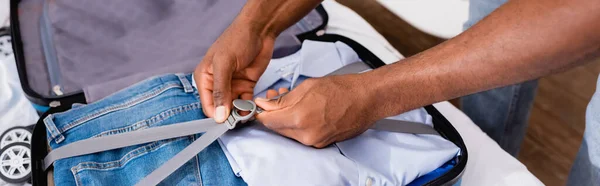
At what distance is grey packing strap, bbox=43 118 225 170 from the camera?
0.64 meters

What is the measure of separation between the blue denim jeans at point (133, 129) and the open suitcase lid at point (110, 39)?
132 mm

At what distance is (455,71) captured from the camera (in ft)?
1.83

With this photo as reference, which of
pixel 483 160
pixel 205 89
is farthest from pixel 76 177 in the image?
pixel 483 160

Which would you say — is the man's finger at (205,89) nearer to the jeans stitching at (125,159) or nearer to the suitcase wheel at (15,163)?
the jeans stitching at (125,159)

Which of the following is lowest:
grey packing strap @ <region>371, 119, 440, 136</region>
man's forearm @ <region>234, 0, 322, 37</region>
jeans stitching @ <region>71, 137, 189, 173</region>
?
grey packing strap @ <region>371, 119, 440, 136</region>

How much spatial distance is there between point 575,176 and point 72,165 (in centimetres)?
68

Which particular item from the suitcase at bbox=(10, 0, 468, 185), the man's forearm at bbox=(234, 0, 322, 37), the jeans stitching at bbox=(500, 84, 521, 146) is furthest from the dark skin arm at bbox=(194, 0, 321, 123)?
the jeans stitching at bbox=(500, 84, 521, 146)

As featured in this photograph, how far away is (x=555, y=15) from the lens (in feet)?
1.61

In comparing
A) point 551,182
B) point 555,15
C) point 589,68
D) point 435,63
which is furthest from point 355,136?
point 589,68

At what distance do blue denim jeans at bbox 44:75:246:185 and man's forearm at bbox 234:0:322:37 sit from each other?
12 cm

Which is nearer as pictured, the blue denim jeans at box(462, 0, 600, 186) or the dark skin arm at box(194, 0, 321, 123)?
the dark skin arm at box(194, 0, 321, 123)

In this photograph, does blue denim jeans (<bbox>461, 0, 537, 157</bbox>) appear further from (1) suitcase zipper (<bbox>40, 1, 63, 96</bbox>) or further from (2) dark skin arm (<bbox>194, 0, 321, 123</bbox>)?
(1) suitcase zipper (<bbox>40, 1, 63, 96</bbox>)

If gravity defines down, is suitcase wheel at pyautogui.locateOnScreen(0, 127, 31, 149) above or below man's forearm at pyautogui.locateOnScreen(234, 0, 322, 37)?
below

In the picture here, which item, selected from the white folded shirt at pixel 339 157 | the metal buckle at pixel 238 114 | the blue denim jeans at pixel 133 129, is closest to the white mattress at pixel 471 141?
the white folded shirt at pixel 339 157
